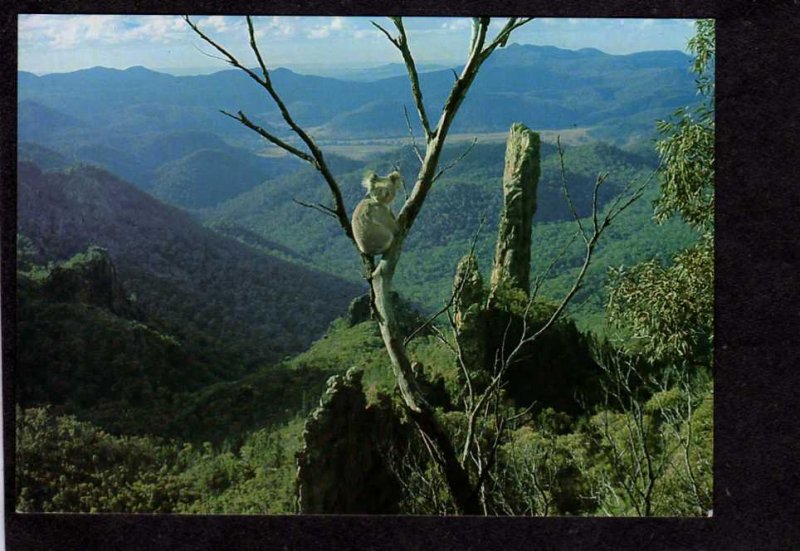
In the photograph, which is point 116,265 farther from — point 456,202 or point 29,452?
point 456,202

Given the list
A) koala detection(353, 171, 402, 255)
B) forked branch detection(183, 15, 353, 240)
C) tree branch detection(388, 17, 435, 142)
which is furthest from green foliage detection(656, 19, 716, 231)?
forked branch detection(183, 15, 353, 240)

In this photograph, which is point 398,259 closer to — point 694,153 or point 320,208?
point 320,208

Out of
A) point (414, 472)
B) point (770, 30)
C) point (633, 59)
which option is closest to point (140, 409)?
point (414, 472)

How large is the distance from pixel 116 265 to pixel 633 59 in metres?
2.56

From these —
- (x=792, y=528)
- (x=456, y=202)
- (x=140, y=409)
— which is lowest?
(x=792, y=528)

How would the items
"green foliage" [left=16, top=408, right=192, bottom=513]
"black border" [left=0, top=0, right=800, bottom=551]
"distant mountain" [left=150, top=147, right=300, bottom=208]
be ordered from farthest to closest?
"distant mountain" [left=150, top=147, right=300, bottom=208] < "green foliage" [left=16, top=408, right=192, bottom=513] < "black border" [left=0, top=0, right=800, bottom=551]

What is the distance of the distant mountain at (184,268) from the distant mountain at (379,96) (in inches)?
12.4

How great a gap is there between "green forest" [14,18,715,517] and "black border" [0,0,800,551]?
3.3 inches

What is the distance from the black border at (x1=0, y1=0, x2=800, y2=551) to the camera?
4.21m

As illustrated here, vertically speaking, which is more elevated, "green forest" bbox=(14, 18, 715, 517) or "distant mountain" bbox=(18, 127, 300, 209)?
"distant mountain" bbox=(18, 127, 300, 209)

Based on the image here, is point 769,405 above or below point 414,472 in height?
above

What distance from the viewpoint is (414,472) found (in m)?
4.44

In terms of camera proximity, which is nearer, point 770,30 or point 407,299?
point 770,30

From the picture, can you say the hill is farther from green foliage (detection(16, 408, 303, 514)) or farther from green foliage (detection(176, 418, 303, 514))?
green foliage (detection(16, 408, 303, 514))
